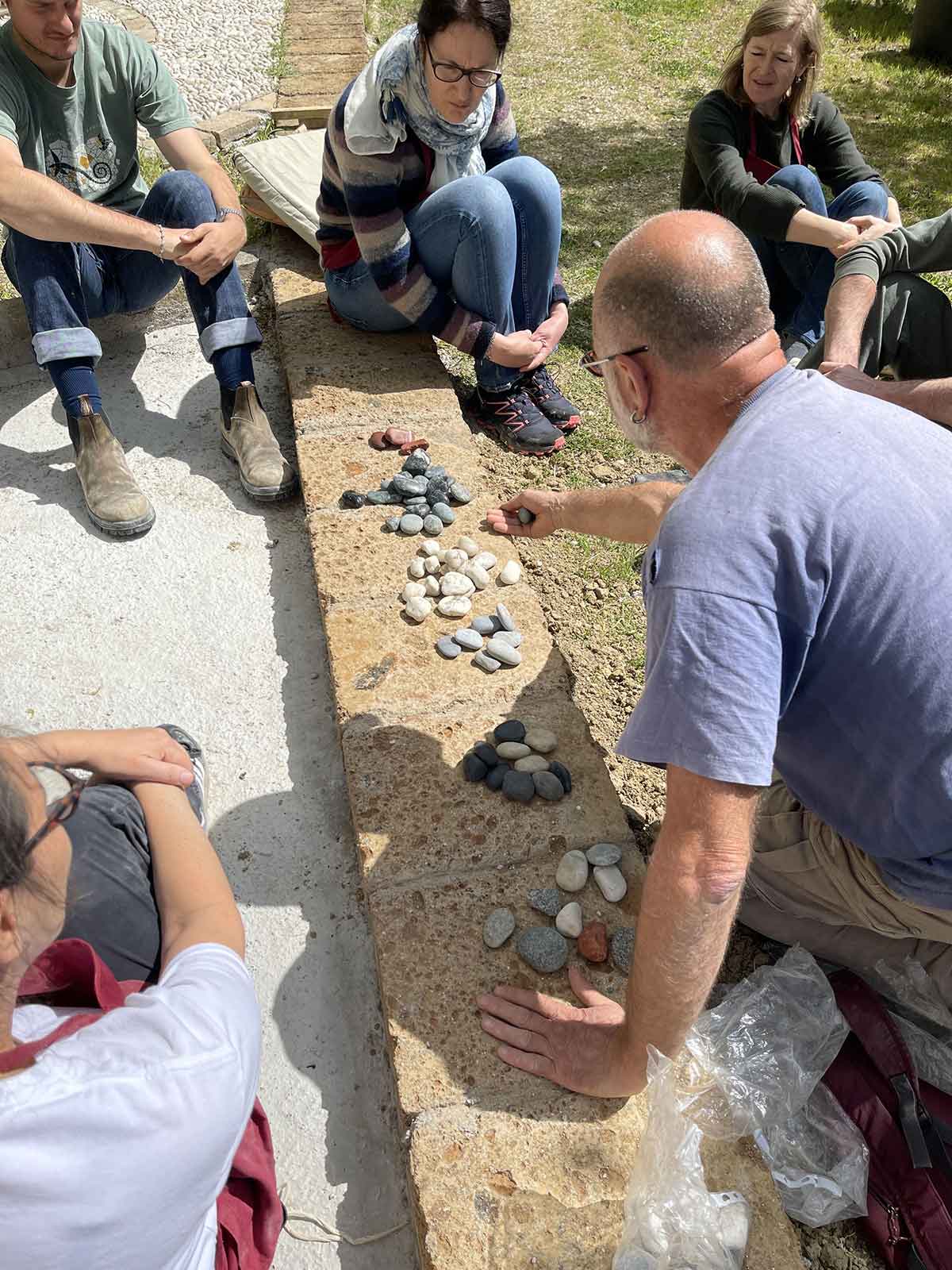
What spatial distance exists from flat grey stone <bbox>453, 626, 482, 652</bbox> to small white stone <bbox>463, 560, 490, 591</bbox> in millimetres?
209

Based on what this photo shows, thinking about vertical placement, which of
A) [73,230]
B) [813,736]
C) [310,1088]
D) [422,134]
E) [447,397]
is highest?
[422,134]

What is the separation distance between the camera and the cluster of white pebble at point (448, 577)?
101 inches

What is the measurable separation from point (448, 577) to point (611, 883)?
97cm

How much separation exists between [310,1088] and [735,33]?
787 centimetres

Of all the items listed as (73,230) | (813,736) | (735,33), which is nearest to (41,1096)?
(813,736)

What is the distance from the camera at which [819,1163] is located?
172 centimetres

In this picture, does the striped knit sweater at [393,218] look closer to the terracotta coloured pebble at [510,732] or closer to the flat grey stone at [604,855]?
the terracotta coloured pebble at [510,732]

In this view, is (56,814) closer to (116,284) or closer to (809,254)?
→ (116,284)

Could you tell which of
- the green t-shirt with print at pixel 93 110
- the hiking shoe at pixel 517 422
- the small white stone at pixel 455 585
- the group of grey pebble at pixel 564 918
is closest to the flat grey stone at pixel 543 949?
the group of grey pebble at pixel 564 918

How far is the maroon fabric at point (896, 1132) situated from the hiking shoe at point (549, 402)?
2218 mm

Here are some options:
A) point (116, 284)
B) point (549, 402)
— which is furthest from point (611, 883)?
point (116, 284)

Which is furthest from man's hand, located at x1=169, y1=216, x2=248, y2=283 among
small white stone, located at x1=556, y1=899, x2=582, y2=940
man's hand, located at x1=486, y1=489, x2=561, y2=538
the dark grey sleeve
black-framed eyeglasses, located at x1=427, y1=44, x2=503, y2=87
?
small white stone, located at x1=556, y1=899, x2=582, y2=940

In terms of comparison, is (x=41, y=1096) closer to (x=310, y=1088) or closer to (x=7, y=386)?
Result: (x=310, y=1088)

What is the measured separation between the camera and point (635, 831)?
2.27 metres
